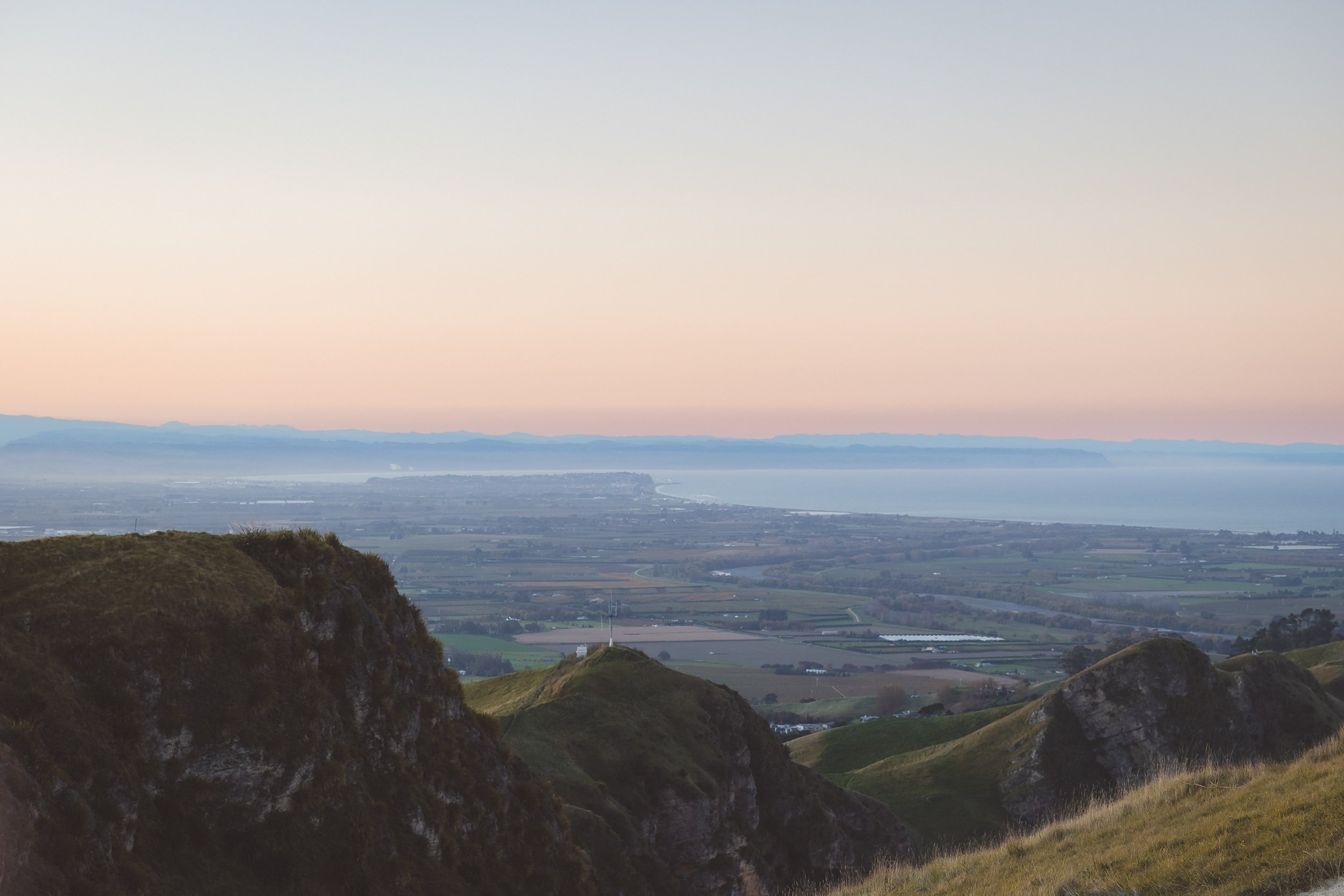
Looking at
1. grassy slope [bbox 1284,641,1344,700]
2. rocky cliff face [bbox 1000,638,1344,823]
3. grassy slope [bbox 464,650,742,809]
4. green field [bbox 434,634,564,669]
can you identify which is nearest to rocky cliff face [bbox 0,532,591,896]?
grassy slope [bbox 464,650,742,809]

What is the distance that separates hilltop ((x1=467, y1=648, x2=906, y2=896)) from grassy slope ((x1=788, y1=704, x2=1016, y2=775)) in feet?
62.3

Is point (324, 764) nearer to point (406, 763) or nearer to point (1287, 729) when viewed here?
point (406, 763)

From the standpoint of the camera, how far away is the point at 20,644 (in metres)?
14.9

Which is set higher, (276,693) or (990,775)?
(276,693)

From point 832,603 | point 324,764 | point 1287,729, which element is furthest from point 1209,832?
point 832,603

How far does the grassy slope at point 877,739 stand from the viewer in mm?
61875

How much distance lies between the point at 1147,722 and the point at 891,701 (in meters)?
43.8

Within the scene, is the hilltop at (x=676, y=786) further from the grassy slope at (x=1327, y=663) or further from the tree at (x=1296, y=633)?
the tree at (x=1296, y=633)

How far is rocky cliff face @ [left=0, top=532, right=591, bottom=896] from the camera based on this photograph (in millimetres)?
13695

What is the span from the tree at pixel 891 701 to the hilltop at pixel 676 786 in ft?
173

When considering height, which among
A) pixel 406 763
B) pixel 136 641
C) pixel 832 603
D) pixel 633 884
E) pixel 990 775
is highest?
pixel 136 641

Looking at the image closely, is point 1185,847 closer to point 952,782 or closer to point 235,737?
point 235,737

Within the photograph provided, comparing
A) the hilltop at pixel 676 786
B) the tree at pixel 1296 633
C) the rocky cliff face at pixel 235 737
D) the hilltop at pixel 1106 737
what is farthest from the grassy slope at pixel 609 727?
the tree at pixel 1296 633

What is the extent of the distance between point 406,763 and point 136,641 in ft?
19.3
